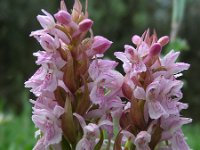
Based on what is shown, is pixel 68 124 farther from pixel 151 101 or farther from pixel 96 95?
pixel 151 101

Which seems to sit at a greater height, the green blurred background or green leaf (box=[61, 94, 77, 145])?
the green blurred background

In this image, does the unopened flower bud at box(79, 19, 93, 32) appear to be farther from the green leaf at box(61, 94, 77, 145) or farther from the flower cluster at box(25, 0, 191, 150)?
the green leaf at box(61, 94, 77, 145)

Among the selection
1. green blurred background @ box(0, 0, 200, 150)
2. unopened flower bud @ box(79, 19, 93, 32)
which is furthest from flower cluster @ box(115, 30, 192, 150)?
green blurred background @ box(0, 0, 200, 150)

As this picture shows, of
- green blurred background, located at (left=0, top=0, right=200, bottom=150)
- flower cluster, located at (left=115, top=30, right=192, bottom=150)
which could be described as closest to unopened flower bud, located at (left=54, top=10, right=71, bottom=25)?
flower cluster, located at (left=115, top=30, right=192, bottom=150)

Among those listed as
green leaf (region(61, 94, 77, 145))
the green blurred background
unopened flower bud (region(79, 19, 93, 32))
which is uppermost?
the green blurred background

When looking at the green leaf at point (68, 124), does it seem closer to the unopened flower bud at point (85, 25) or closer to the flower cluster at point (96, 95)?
the flower cluster at point (96, 95)

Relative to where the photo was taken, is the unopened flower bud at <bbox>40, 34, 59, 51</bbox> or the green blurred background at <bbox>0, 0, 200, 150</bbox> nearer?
the unopened flower bud at <bbox>40, 34, 59, 51</bbox>

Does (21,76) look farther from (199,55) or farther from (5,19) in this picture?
(199,55)

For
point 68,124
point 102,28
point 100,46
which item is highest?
point 102,28

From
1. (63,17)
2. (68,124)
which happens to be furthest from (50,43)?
(68,124)
